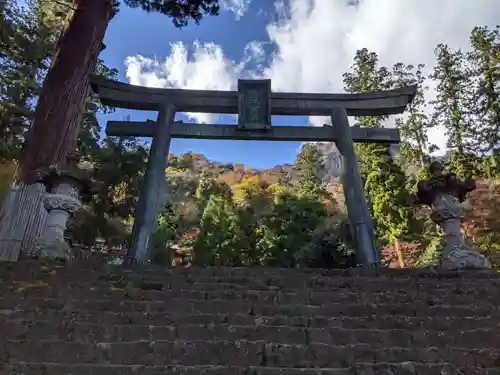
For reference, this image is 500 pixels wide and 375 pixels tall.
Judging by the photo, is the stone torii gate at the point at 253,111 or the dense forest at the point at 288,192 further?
the dense forest at the point at 288,192

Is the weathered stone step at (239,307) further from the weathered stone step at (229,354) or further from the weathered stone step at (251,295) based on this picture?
the weathered stone step at (229,354)

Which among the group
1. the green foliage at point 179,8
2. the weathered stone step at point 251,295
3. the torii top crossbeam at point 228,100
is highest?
the green foliage at point 179,8

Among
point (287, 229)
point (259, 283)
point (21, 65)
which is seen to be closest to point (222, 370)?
point (259, 283)

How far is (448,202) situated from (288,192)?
44.1 feet

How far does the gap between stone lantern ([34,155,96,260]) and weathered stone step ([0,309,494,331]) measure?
2.10 metres

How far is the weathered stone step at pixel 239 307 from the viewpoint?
13.6 feet

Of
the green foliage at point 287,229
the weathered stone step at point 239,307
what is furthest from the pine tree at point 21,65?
the weathered stone step at point 239,307

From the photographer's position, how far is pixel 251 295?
4.49 meters

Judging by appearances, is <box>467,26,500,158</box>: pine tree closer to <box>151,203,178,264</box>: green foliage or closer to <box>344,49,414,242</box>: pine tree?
<box>344,49,414,242</box>: pine tree

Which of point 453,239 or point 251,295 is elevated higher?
point 453,239

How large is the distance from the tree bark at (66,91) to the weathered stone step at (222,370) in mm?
5571

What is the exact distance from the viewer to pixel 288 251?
1538cm

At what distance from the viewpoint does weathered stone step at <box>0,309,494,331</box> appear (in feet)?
12.8

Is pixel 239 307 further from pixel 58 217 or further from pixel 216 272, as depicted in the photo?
pixel 58 217
